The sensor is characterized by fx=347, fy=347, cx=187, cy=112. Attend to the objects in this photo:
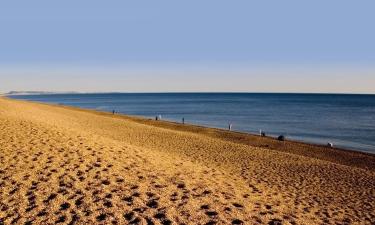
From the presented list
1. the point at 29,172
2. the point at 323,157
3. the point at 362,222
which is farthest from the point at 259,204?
the point at 323,157

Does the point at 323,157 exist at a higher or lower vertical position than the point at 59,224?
lower

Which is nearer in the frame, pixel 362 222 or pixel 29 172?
pixel 362 222

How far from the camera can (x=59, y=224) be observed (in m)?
8.95

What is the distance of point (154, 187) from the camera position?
1234cm

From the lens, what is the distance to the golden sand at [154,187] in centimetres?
993

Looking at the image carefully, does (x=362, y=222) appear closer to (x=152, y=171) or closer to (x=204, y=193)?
(x=204, y=193)

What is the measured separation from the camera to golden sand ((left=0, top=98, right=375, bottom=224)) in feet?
32.6

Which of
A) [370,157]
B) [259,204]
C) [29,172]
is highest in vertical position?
[29,172]

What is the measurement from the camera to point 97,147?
18094 mm

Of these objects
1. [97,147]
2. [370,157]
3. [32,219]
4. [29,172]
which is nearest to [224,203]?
[32,219]

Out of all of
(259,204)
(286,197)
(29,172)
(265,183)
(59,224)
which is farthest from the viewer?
(265,183)

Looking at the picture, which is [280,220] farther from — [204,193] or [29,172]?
[29,172]

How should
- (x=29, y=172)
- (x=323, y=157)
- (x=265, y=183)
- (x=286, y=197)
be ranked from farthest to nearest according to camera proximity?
1. (x=323, y=157)
2. (x=265, y=183)
3. (x=286, y=197)
4. (x=29, y=172)

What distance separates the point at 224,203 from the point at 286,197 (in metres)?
4.09
